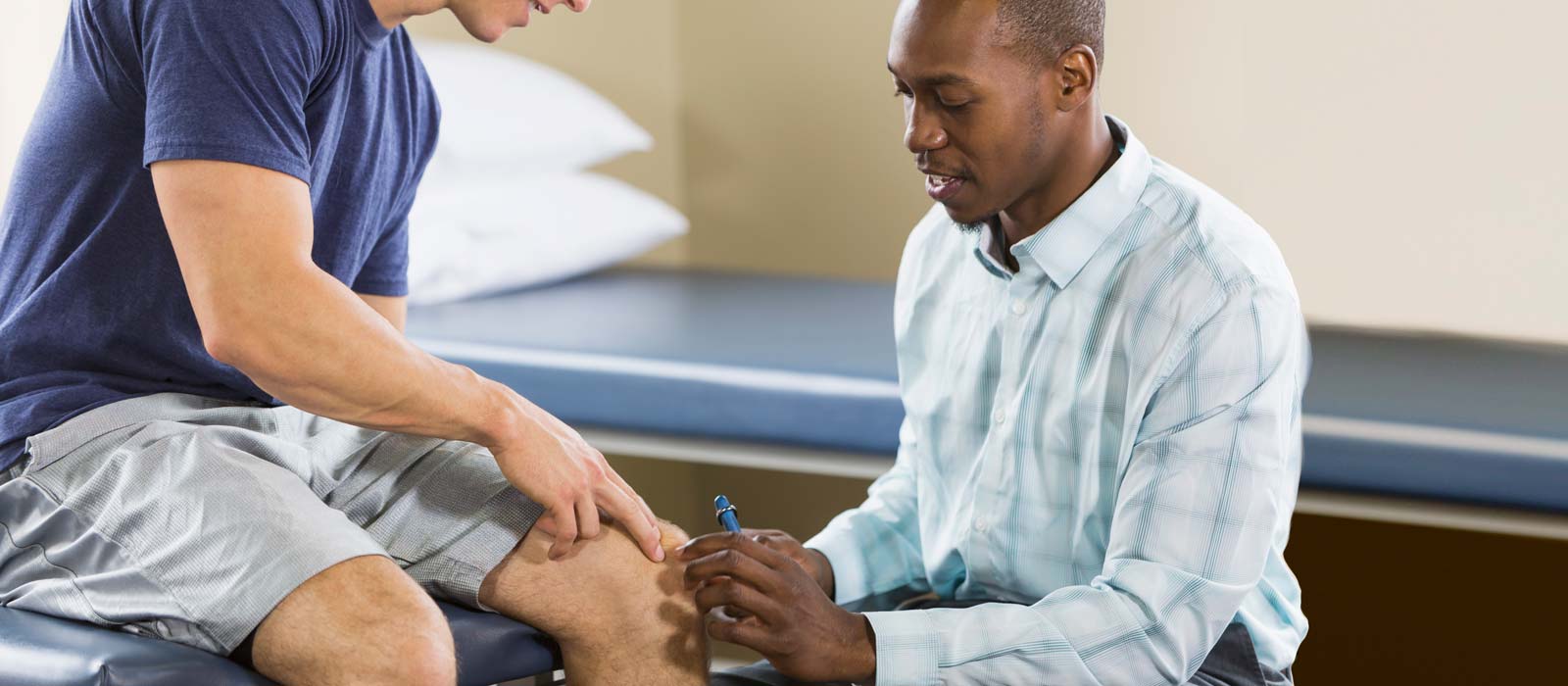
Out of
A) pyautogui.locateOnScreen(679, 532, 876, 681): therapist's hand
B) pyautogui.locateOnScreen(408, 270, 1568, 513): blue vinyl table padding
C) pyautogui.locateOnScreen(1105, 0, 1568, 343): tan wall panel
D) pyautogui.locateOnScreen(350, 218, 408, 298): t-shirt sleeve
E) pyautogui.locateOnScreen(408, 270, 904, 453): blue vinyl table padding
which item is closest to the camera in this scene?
pyautogui.locateOnScreen(679, 532, 876, 681): therapist's hand

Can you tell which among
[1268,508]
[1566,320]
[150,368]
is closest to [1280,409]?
[1268,508]

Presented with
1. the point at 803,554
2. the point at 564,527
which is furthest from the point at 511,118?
the point at 564,527

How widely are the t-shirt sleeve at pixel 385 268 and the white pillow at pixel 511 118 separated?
34.1 inches

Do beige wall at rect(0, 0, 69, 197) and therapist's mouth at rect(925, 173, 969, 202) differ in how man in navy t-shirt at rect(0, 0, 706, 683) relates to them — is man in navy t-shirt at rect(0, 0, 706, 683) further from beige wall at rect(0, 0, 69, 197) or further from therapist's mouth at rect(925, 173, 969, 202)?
beige wall at rect(0, 0, 69, 197)

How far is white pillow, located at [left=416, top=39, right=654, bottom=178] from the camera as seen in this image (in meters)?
2.65

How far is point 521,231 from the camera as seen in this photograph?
8.75 feet

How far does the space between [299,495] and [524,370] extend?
0.92m

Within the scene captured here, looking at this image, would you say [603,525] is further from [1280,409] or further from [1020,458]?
[1280,409]

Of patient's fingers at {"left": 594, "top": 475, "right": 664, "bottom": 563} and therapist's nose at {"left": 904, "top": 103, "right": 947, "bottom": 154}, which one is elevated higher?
therapist's nose at {"left": 904, "top": 103, "right": 947, "bottom": 154}

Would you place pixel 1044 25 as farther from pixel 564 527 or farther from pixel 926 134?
pixel 564 527

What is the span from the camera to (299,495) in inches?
52.7

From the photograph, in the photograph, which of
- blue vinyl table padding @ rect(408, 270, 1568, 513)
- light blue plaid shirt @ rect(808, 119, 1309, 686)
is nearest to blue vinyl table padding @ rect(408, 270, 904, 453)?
blue vinyl table padding @ rect(408, 270, 1568, 513)

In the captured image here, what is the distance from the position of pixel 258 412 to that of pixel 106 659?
0.34 meters

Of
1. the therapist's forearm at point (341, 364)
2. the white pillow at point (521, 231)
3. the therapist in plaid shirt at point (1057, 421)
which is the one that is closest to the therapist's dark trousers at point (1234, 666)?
the therapist in plaid shirt at point (1057, 421)
